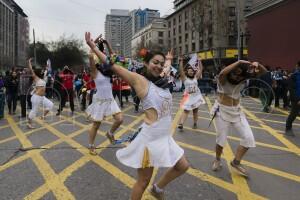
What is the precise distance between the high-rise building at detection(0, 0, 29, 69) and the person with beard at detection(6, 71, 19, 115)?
7660 centimetres

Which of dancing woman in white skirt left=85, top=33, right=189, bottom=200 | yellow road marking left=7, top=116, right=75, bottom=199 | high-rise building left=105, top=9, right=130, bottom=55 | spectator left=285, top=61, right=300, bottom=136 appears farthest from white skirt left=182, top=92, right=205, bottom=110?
high-rise building left=105, top=9, right=130, bottom=55

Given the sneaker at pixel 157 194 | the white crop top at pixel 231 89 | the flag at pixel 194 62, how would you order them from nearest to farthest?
1. the sneaker at pixel 157 194
2. the white crop top at pixel 231 89
3. the flag at pixel 194 62

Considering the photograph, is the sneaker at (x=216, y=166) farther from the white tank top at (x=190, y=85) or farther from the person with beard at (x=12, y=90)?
the person with beard at (x=12, y=90)

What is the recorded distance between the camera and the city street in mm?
4965

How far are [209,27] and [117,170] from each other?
4101 cm

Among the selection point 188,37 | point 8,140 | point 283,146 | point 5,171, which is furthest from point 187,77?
point 188,37

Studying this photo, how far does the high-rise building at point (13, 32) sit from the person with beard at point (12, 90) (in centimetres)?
7660

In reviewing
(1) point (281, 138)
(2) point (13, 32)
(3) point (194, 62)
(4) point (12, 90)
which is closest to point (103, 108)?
(3) point (194, 62)

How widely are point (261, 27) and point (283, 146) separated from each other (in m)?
23.8

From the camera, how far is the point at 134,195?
3939 mm

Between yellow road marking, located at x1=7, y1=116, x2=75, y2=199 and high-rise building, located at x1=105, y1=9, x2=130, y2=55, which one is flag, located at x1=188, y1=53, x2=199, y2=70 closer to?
yellow road marking, located at x1=7, y1=116, x2=75, y2=199

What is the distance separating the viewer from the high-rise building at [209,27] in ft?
146

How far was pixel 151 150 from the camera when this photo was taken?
392 centimetres

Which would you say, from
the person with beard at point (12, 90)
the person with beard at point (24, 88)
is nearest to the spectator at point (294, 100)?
the person with beard at point (24, 88)
